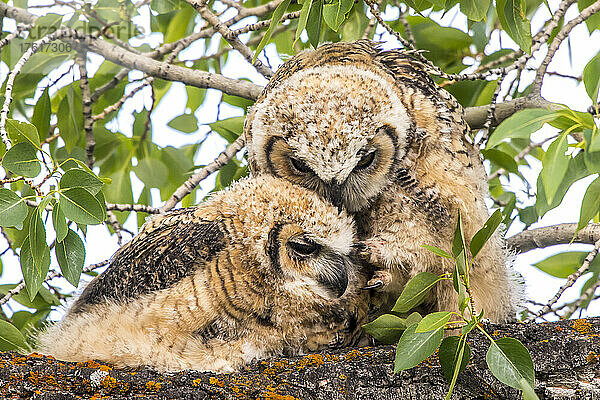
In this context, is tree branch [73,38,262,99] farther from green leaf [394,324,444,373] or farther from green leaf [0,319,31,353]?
green leaf [394,324,444,373]

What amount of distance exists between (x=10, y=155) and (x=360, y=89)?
0.93 m

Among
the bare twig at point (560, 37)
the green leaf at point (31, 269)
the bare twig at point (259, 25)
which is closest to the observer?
the green leaf at point (31, 269)

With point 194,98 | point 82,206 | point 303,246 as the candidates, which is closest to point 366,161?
point 303,246

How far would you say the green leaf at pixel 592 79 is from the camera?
1.45 metres

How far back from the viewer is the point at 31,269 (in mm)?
1697

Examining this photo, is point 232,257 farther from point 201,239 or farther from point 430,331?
point 430,331

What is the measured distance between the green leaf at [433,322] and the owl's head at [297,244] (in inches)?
15.3

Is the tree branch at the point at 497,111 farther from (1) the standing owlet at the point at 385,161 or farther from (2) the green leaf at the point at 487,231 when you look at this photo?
(2) the green leaf at the point at 487,231

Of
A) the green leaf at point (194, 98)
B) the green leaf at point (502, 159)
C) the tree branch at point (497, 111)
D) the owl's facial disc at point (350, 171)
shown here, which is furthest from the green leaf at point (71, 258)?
the green leaf at point (194, 98)

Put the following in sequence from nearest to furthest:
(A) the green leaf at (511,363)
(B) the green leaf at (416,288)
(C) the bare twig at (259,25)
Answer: (A) the green leaf at (511,363), (B) the green leaf at (416,288), (C) the bare twig at (259,25)

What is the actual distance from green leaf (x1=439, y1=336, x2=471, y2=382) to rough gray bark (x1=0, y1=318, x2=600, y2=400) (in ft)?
0.30

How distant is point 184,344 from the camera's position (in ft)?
5.60

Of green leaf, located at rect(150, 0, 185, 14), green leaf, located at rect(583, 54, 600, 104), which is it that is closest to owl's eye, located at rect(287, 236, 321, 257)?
green leaf, located at rect(583, 54, 600, 104)

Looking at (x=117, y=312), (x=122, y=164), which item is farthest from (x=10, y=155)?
(x=122, y=164)
